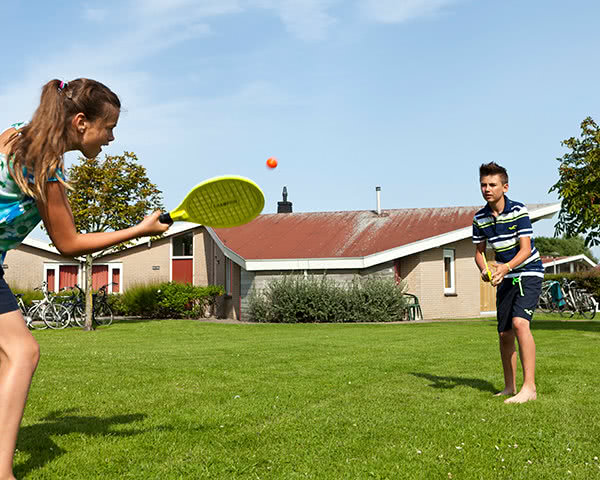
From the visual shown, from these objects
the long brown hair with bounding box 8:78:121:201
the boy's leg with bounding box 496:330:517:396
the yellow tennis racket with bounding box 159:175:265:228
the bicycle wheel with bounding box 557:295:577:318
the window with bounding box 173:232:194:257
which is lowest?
the bicycle wheel with bounding box 557:295:577:318

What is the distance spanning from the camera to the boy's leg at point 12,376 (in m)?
3.11

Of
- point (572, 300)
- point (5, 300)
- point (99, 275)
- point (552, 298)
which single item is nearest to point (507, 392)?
point (5, 300)

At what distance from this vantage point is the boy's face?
621 centimetres

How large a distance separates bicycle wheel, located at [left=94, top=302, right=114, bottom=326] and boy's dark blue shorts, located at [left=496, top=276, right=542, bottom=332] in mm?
17872

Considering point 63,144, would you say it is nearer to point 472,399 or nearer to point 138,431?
point 138,431

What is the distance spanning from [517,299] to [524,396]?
90 centimetres

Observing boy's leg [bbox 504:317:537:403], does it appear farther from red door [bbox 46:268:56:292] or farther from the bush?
red door [bbox 46:268:56:292]

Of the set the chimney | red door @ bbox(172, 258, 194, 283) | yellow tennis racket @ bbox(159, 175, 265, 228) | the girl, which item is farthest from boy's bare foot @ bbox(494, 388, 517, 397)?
the chimney

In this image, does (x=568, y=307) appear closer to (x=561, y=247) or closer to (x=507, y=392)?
(x=507, y=392)

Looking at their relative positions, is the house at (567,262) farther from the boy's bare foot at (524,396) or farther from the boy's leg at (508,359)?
the boy's bare foot at (524,396)

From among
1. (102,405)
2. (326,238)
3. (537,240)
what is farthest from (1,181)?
(537,240)

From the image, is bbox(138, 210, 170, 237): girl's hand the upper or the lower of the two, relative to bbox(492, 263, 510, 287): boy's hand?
upper

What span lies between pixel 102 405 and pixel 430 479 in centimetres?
327

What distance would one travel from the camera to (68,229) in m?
3.24
